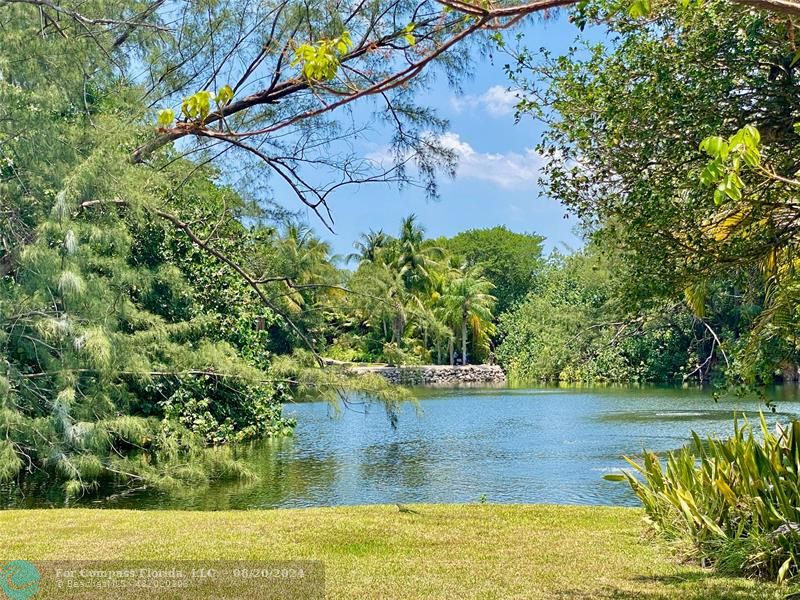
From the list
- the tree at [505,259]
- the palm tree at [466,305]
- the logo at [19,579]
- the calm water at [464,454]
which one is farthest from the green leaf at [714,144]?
the tree at [505,259]

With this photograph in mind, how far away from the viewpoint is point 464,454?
1498cm

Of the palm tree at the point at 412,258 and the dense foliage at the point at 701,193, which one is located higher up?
the palm tree at the point at 412,258

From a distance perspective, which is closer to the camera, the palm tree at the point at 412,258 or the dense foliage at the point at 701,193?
the dense foliage at the point at 701,193

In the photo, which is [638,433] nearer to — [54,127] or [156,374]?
[156,374]

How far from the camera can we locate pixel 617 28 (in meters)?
6.35

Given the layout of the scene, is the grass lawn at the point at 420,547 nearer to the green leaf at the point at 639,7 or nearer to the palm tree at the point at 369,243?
the green leaf at the point at 639,7

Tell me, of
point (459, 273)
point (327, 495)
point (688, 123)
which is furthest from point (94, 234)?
point (459, 273)

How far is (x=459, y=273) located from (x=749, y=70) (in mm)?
41873

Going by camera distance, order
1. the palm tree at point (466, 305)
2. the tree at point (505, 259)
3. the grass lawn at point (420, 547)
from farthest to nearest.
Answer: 1. the tree at point (505, 259)
2. the palm tree at point (466, 305)
3. the grass lawn at point (420, 547)

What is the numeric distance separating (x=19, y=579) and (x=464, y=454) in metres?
11.3

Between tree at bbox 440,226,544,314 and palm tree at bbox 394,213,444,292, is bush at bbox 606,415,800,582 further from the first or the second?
tree at bbox 440,226,544,314

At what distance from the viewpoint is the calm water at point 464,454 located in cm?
1046

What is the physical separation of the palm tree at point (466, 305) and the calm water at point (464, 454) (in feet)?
56.3

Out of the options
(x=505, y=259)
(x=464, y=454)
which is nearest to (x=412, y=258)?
(x=505, y=259)
